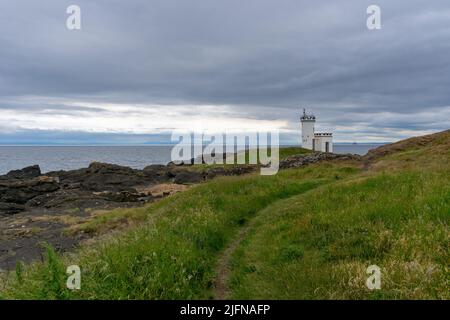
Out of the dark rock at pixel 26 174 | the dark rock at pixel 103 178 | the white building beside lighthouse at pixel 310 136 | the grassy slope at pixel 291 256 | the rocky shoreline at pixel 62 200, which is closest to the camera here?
the grassy slope at pixel 291 256

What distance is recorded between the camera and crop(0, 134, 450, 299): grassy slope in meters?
7.17

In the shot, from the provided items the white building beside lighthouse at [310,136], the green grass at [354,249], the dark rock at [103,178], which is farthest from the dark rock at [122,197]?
the white building beside lighthouse at [310,136]

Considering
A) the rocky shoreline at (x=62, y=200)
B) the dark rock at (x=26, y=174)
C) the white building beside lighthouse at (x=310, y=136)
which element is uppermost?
the white building beside lighthouse at (x=310, y=136)

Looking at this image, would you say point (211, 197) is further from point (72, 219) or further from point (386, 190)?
point (72, 219)

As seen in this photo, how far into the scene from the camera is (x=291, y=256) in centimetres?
958

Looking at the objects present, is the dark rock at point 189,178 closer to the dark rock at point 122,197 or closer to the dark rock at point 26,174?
the dark rock at point 122,197

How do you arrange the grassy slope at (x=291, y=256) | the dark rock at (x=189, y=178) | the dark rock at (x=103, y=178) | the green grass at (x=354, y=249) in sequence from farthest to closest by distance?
1. the dark rock at (x=189, y=178)
2. the dark rock at (x=103, y=178)
3. the grassy slope at (x=291, y=256)
4. the green grass at (x=354, y=249)

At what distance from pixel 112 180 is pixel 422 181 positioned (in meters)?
54.2

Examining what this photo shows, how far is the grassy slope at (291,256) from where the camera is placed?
717 cm

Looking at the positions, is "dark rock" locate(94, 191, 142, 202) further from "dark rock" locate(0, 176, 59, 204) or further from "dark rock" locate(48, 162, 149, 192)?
"dark rock" locate(0, 176, 59, 204)

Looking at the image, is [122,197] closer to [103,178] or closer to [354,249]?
[103,178]

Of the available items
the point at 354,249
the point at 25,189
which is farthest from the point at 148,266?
the point at 25,189

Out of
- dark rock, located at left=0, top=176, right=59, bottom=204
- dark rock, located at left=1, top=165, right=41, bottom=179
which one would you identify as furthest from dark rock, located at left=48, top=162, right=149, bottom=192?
dark rock, located at left=1, top=165, right=41, bottom=179
